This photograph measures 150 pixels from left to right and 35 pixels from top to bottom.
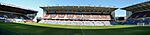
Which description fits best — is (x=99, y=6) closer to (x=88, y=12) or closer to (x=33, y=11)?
(x=88, y=12)

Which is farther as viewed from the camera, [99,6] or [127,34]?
[99,6]

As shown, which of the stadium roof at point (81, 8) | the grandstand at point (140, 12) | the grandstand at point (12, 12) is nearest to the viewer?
the grandstand at point (140, 12)

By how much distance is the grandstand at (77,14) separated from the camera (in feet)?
191

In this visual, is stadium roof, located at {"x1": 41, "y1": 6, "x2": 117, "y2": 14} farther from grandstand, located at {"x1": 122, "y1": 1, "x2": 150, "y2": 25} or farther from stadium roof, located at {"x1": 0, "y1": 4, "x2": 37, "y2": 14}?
stadium roof, located at {"x1": 0, "y1": 4, "x2": 37, "y2": 14}

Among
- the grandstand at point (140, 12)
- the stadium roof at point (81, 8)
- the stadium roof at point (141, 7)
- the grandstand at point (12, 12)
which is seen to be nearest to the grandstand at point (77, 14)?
the stadium roof at point (81, 8)

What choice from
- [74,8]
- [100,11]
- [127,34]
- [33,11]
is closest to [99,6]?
[100,11]

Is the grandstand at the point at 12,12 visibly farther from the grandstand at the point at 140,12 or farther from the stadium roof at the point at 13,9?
the grandstand at the point at 140,12

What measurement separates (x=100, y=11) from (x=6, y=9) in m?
25.3

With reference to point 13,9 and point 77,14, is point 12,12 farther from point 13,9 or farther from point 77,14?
point 77,14

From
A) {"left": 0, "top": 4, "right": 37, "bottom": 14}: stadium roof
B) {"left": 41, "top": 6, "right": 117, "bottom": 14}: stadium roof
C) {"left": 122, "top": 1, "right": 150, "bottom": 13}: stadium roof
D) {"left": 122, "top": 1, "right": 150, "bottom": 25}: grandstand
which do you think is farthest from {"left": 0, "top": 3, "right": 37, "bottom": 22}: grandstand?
{"left": 122, "top": 1, "right": 150, "bottom": 13}: stadium roof

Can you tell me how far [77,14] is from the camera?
2437 inches

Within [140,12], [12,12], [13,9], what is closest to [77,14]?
[140,12]

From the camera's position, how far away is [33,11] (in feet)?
225

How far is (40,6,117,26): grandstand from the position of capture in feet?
191
